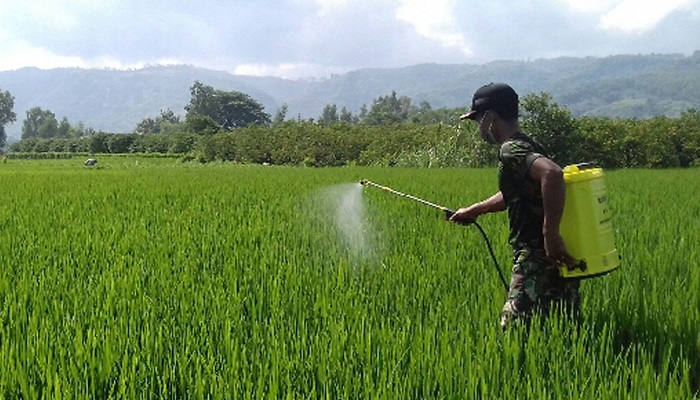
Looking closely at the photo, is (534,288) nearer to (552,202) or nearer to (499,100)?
(552,202)

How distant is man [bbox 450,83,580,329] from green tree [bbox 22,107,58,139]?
126071 millimetres

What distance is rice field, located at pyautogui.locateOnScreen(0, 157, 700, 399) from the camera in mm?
1739

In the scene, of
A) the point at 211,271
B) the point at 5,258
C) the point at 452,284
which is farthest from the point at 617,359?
the point at 5,258

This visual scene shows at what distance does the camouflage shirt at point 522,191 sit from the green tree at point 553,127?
66.5 ft

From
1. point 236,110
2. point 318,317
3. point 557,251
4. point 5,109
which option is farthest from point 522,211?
point 5,109

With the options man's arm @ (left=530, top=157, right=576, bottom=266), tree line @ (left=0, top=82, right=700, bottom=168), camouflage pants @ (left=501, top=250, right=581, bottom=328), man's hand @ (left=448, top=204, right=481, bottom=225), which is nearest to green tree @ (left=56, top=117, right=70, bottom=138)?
tree line @ (left=0, top=82, right=700, bottom=168)

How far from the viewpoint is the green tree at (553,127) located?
21766 mm

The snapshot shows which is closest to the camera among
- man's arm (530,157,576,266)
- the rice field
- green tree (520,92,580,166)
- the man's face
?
the rice field

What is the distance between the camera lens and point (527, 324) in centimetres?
240

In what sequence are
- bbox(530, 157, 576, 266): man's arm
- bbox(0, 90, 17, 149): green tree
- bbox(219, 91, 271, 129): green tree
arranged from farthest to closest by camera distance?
1. bbox(0, 90, 17, 149): green tree
2. bbox(219, 91, 271, 129): green tree
3. bbox(530, 157, 576, 266): man's arm

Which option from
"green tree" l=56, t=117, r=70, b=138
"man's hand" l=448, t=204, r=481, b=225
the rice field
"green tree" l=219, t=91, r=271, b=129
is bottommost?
the rice field

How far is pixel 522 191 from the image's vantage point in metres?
2.33

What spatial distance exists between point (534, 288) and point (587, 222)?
36 centimetres

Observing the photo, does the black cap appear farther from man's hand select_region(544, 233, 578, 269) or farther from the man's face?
man's hand select_region(544, 233, 578, 269)
